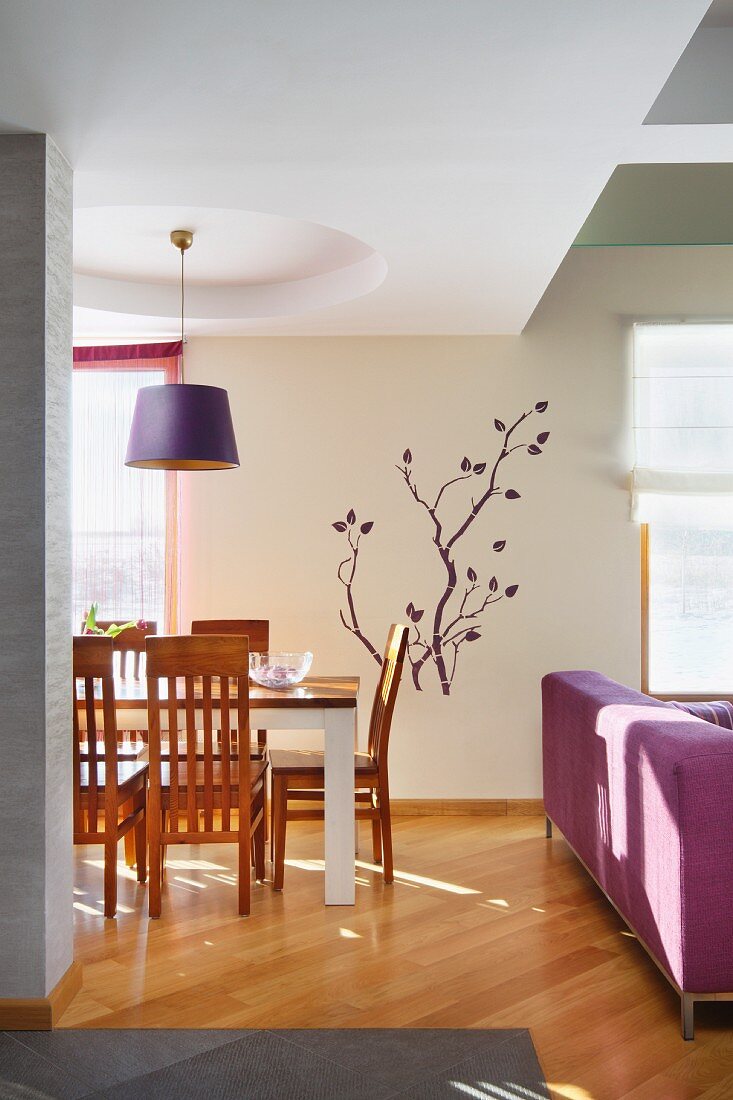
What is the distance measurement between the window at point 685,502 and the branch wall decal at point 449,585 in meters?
0.57

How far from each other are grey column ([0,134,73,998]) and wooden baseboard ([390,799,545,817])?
8.22 feet

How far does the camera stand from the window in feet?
16.2

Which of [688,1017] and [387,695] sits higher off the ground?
[387,695]

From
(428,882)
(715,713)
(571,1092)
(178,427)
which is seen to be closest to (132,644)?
(178,427)

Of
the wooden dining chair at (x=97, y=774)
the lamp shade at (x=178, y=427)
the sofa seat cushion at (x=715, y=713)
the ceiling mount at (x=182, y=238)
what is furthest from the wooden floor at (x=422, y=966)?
the ceiling mount at (x=182, y=238)

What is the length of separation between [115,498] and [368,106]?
10.1 ft

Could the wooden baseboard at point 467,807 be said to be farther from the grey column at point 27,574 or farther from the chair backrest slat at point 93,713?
the grey column at point 27,574

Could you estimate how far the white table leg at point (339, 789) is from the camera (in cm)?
369

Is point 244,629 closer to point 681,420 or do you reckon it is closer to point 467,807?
point 467,807

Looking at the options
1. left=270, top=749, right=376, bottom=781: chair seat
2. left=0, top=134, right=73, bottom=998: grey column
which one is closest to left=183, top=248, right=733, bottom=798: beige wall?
left=270, top=749, right=376, bottom=781: chair seat

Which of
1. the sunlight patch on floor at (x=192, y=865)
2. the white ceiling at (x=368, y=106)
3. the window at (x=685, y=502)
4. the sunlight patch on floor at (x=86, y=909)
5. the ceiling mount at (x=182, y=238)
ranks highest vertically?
the ceiling mount at (x=182, y=238)

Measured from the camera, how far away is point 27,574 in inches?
104

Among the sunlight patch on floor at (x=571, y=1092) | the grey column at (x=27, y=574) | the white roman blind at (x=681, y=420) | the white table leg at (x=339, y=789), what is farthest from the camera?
the white roman blind at (x=681, y=420)

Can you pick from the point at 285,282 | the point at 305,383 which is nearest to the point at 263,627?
the point at 305,383
